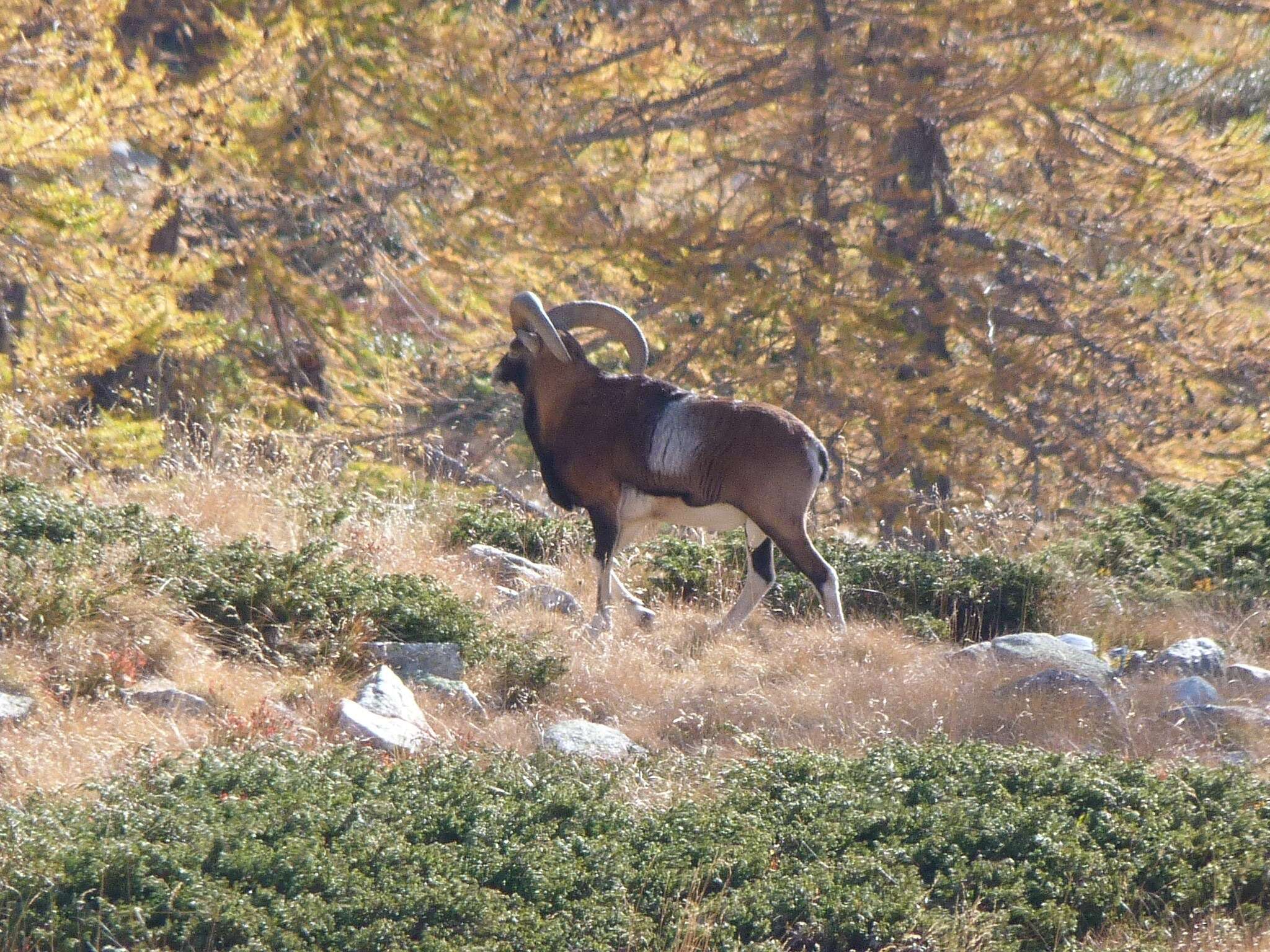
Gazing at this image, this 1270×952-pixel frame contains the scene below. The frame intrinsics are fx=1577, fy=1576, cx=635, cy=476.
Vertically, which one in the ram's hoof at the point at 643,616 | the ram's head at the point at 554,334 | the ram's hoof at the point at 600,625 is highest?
the ram's head at the point at 554,334

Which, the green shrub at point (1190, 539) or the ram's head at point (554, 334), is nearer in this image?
the ram's head at point (554, 334)

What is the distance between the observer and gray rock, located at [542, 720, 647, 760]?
7.81m

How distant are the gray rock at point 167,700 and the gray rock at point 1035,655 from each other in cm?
451

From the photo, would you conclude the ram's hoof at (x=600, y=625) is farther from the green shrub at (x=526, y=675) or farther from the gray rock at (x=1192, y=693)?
the gray rock at (x=1192, y=693)

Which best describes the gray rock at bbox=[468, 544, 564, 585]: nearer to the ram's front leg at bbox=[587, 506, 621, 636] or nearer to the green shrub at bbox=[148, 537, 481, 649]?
the ram's front leg at bbox=[587, 506, 621, 636]

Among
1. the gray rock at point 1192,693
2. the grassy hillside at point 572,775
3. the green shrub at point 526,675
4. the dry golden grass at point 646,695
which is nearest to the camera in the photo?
the grassy hillside at point 572,775

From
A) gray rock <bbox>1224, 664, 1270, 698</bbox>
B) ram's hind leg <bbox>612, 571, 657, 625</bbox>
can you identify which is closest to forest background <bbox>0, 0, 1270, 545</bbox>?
ram's hind leg <bbox>612, 571, 657, 625</bbox>

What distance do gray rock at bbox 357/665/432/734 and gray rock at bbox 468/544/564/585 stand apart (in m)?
3.30

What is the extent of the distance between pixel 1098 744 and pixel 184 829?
4.70m

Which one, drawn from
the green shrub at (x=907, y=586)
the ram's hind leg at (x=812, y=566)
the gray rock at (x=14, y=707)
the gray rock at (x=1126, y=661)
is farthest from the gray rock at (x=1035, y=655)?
the gray rock at (x=14, y=707)

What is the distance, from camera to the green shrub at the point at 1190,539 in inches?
464

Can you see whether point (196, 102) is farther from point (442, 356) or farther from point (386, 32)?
point (442, 356)

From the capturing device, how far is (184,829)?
5918 mm

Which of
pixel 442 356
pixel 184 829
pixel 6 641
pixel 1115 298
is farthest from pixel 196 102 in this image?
pixel 184 829
